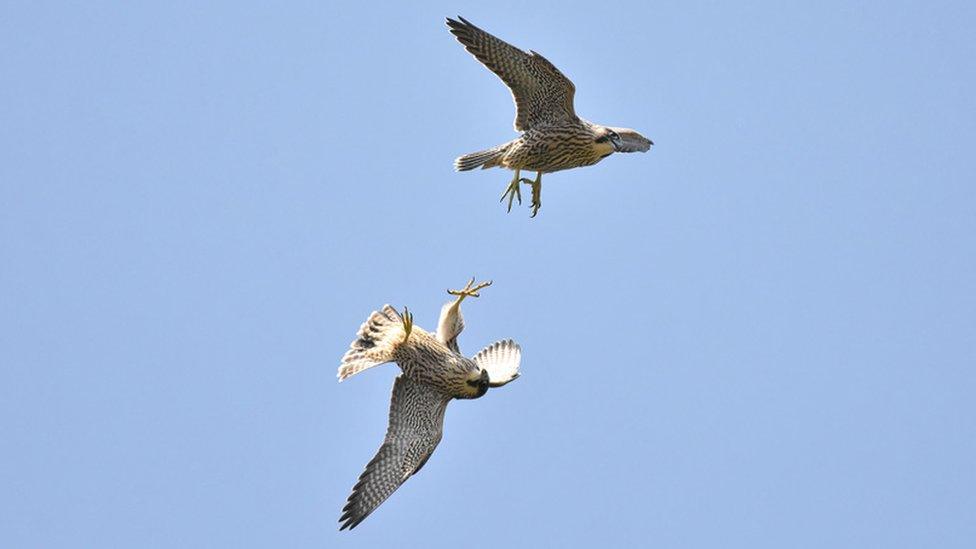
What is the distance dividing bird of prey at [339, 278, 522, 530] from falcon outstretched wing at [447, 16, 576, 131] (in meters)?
1.53

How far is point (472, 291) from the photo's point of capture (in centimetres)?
2236

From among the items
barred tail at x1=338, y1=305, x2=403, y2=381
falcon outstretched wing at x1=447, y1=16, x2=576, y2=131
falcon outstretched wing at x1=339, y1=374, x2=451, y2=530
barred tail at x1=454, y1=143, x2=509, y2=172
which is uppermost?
falcon outstretched wing at x1=447, y1=16, x2=576, y2=131

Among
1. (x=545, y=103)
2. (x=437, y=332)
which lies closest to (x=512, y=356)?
(x=437, y=332)

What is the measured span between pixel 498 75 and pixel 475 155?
76 centimetres

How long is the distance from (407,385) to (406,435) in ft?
1.39

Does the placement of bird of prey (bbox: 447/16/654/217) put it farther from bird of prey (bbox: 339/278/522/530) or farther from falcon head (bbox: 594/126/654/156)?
bird of prey (bbox: 339/278/522/530)

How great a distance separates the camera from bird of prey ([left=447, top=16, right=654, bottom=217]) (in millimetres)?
22031

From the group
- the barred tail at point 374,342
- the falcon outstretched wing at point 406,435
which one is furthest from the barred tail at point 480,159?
the falcon outstretched wing at point 406,435

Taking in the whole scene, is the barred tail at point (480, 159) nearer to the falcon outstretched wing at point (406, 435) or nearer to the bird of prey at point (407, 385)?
the bird of prey at point (407, 385)

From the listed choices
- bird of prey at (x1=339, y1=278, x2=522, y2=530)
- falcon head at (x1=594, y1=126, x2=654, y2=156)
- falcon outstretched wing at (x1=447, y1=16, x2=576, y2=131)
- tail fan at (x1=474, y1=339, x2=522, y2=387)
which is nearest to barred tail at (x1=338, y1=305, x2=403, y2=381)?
bird of prey at (x1=339, y1=278, x2=522, y2=530)

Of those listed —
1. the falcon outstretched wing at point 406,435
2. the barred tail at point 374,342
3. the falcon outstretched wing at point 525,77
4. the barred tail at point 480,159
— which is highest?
the falcon outstretched wing at point 525,77

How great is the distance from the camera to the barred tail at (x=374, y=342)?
2208 cm

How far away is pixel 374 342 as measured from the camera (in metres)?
22.3

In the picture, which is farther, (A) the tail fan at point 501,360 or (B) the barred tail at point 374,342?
(A) the tail fan at point 501,360
